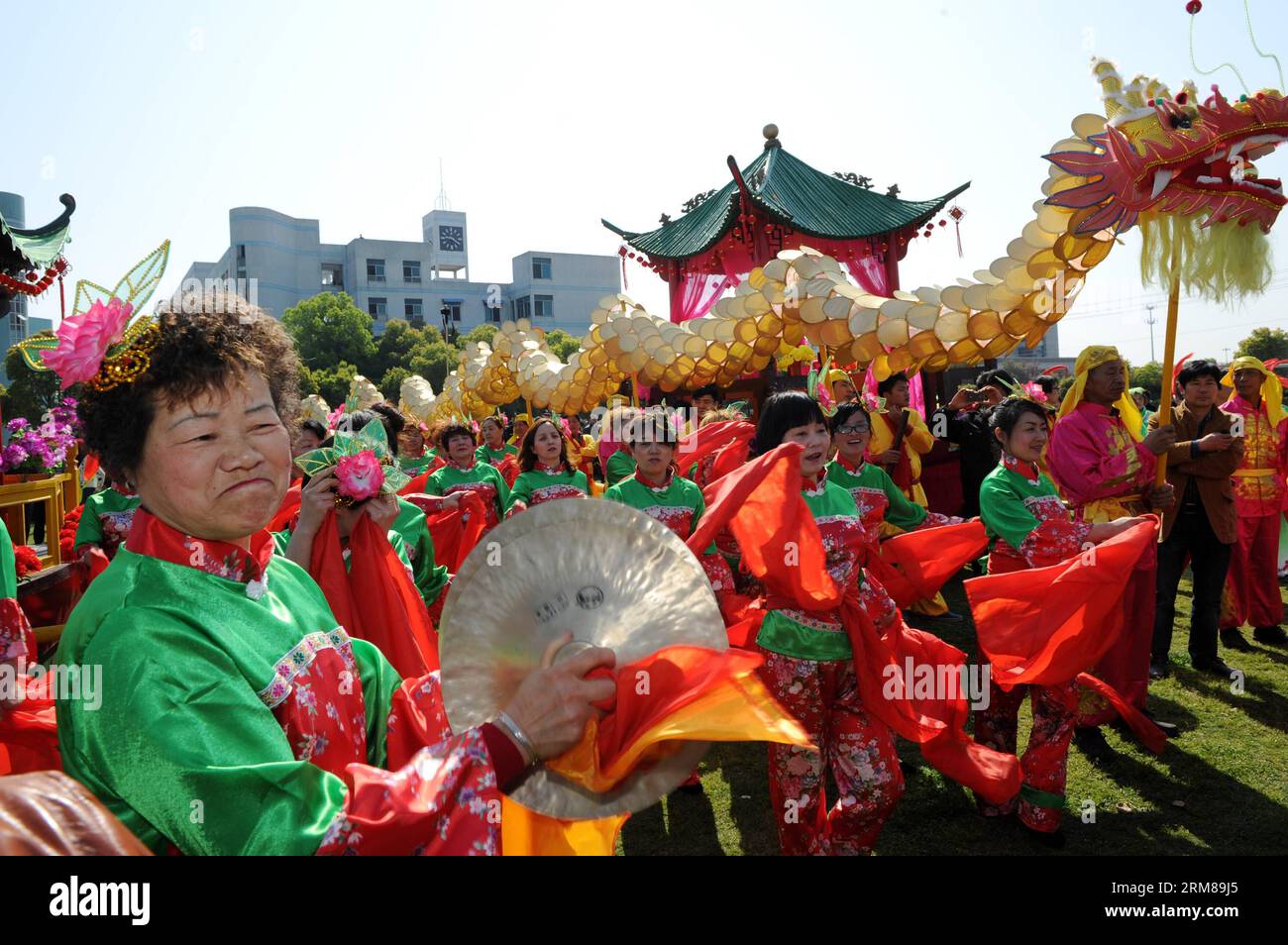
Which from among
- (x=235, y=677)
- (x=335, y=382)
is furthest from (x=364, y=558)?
(x=335, y=382)

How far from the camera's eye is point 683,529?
4344 millimetres

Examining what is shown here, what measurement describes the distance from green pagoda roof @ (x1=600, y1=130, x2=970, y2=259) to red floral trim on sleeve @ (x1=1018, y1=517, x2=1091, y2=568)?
11.1 metres

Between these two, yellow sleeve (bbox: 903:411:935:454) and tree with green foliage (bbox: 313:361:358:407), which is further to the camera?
tree with green foliage (bbox: 313:361:358:407)

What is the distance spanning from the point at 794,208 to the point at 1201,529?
435 inches

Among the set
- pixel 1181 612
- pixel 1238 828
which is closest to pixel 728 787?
pixel 1238 828

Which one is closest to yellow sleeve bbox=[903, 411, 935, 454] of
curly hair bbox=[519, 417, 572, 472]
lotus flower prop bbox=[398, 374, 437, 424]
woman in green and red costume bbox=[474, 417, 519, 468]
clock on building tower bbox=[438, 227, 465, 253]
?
curly hair bbox=[519, 417, 572, 472]

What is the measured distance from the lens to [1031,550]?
11.6 feet

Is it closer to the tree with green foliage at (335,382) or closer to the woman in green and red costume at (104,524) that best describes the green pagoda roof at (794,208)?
the woman in green and red costume at (104,524)

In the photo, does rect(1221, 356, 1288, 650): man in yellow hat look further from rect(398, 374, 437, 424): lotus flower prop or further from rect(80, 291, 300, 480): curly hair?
rect(398, 374, 437, 424): lotus flower prop

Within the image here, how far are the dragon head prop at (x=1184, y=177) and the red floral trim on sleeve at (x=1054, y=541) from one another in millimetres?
1030

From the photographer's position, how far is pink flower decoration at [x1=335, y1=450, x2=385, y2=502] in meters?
2.52

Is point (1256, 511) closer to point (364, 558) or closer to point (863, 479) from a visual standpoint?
point (863, 479)

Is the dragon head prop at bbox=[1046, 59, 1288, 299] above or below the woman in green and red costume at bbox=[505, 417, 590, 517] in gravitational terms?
above
